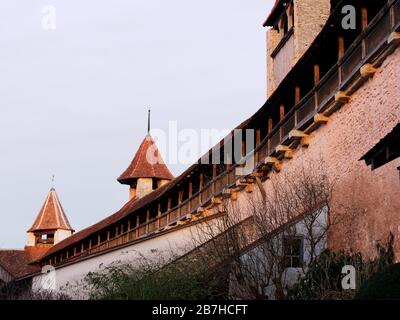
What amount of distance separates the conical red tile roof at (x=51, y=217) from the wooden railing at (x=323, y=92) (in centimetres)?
3136

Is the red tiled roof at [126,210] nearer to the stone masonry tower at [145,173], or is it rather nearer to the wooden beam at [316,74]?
the stone masonry tower at [145,173]

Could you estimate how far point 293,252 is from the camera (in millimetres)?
15312

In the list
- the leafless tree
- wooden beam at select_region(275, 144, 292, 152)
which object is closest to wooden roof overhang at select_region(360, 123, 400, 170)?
the leafless tree

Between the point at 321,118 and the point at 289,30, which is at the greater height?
the point at 289,30

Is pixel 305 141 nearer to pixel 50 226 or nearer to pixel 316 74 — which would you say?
pixel 316 74

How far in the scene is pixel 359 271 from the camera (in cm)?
1355

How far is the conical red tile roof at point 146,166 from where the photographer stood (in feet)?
159

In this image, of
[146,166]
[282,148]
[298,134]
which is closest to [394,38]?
[298,134]

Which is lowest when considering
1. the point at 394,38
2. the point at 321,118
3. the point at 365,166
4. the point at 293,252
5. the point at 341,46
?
the point at 293,252

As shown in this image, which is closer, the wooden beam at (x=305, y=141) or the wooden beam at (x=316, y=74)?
the wooden beam at (x=316, y=74)

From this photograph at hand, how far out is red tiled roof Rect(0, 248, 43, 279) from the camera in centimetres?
5412

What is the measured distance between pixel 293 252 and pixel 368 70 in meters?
3.80

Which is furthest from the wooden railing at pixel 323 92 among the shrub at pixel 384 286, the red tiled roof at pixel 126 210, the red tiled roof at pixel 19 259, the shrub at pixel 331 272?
the red tiled roof at pixel 19 259
